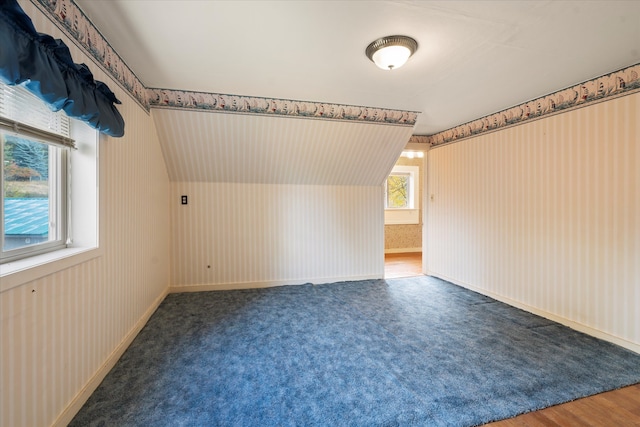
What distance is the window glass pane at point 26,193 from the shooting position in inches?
51.6

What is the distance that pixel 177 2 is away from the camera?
1.56 metres

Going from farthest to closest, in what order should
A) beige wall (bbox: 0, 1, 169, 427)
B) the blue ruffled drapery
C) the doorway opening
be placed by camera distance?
the doorway opening → beige wall (bbox: 0, 1, 169, 427) → the blue ruffled drapery

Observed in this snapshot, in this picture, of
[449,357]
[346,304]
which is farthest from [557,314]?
[346,304]

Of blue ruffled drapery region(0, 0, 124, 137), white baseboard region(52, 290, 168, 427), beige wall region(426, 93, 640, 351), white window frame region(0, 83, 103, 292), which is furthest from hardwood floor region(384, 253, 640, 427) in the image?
blue ruffled drapery region(0, 0, 124, 137)

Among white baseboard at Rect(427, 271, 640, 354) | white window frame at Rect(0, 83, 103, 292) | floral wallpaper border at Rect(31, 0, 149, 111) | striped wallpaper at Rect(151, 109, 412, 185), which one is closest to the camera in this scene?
floral wallpaper border at Rect(31, 0, 149, 111)

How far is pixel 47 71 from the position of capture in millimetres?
1242

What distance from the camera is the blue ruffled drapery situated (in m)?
1.05

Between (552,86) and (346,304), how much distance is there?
2983 mm

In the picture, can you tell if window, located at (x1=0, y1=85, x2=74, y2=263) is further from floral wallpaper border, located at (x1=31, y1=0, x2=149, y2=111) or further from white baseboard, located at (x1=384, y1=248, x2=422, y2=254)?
white baseboard, located at (x1=384, y1=248, x2=422, y2=254)

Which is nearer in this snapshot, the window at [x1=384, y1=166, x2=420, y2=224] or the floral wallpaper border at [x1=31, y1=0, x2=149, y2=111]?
the floral wallpaper border at [x1=31, y1=0, x2=149, y2=111]

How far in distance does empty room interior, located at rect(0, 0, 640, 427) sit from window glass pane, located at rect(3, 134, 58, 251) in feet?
0.05

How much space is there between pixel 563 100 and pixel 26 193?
163 inches

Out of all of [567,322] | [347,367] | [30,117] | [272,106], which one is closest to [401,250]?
[567,322]

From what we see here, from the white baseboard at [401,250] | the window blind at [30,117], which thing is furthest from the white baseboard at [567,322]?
the window blind at [30,117]
